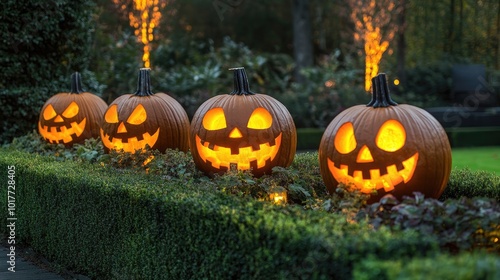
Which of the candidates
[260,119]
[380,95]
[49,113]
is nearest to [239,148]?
[260,119]

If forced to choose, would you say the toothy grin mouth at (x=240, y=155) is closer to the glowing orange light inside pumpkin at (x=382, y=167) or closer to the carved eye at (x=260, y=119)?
the carved eye at (x=260, y=119)

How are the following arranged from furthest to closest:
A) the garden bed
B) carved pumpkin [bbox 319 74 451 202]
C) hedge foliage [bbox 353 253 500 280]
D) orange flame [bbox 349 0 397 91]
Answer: orange flame [bbox 349 0 397 91] < carved pumpkin [bbox 319 74 451 202] < the garden bed < hedge foliage [bbox 353 253 500 280]

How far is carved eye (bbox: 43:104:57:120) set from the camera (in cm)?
1041

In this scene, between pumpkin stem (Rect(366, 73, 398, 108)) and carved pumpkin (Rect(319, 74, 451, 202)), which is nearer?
carved pumpkin (Rect(319, 74, 451, 202))

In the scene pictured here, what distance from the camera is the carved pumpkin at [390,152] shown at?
5691 millimetres

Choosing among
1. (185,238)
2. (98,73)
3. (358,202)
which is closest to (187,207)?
(185,238)

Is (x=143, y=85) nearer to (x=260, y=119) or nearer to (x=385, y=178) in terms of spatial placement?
(x=260, y=119)

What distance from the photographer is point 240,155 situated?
7148 mm

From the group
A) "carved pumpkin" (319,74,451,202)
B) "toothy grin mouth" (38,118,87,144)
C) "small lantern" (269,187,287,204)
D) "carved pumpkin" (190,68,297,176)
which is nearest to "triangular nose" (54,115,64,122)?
"toothy grin mouth" (38,118,87,144)

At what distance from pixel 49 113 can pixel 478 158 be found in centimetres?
942

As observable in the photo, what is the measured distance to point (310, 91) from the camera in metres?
22.0

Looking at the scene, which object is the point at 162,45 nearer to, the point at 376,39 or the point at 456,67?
the point at 376,39

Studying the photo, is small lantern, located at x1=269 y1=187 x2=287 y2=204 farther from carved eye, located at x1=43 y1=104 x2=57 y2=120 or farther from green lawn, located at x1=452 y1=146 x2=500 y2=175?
green lawn, located at x1=452 y1=146 x2=500 y2=175

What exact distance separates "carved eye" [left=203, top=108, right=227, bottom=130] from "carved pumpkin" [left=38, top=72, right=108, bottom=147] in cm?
360
